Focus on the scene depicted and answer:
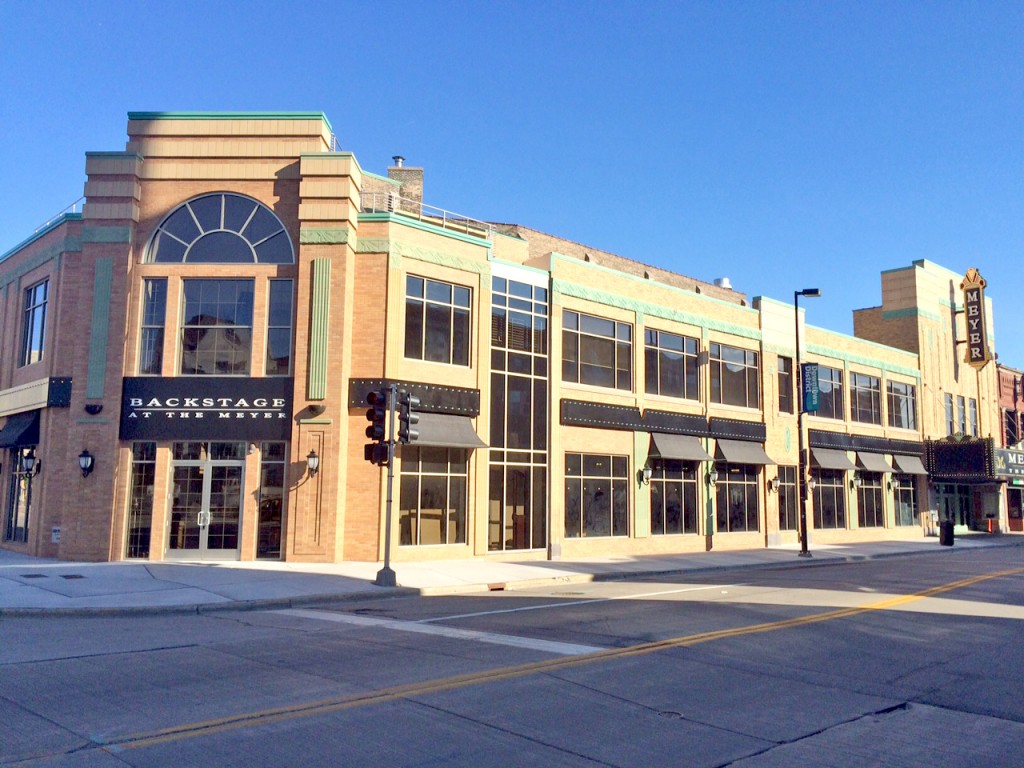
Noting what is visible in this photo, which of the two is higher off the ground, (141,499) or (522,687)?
(141,499)

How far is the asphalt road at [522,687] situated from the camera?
639cm

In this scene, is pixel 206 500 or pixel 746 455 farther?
pixel 746 455

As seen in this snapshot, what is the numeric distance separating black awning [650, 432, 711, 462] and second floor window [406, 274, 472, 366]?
8527 mm

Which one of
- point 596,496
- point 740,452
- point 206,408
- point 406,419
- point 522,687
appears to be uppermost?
point 206,408

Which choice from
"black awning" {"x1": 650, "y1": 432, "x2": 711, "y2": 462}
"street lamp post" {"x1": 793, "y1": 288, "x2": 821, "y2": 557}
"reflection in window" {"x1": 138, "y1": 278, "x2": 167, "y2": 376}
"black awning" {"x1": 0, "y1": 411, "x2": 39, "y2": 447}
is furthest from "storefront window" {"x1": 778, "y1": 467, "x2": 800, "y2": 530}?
"black awning" {"x1": 0, "y1": 411, "x2": 39, "y2": 447}

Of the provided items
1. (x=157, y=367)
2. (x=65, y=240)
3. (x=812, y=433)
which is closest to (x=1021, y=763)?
(x=157, y=367)

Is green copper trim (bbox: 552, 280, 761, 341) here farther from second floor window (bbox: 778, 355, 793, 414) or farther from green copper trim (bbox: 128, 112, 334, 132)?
green copper trim (bbox: 128, 112, 334, 132)

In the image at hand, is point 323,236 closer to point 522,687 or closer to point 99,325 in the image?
point 99,325

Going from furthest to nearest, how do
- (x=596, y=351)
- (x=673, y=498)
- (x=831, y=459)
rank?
(x=831, y=459) < (x=673, y=498) < (x=596, y=351)

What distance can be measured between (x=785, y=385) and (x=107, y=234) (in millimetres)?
27487

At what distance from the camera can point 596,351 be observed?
28469 mm

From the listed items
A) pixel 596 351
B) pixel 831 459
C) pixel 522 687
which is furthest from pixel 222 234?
pixel 831 459

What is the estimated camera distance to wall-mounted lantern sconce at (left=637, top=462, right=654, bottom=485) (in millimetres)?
28859

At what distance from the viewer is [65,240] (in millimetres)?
23422
